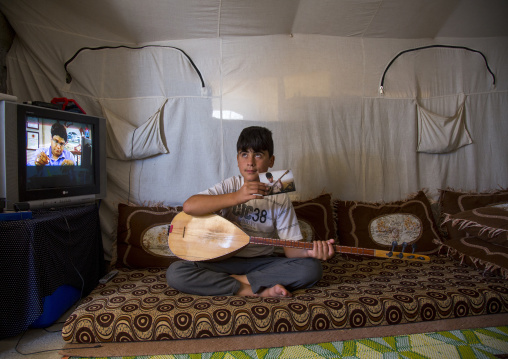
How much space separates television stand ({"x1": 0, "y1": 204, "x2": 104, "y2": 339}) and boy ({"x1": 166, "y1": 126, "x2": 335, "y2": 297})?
578mm

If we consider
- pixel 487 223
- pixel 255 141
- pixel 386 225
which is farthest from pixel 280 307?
pixel 487 223

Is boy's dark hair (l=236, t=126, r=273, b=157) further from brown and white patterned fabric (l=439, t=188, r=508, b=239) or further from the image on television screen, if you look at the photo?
brown and white patterned fabric (l=439, t=188, r=508, b=239)

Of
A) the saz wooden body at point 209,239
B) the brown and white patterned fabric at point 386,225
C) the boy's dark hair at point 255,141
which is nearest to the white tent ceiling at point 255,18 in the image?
the boy's dark hair at point 255,141

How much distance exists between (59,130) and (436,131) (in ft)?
9.06

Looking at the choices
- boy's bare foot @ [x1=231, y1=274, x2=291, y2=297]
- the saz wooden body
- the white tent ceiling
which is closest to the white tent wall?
the white tent ceiling

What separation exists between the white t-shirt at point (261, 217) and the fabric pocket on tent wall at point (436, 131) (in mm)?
1499

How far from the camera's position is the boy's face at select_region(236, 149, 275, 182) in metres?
1.81

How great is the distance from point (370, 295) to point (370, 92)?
1728 millimetres

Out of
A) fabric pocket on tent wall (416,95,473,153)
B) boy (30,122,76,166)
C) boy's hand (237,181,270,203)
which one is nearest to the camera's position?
boy's hand (237,181,270,203)

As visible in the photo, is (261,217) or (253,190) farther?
(261,217)

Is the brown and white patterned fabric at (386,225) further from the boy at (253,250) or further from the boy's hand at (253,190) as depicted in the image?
the boy's hand at (253,190)

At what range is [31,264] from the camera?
155cm

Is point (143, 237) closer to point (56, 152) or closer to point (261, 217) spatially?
point (56, 152)

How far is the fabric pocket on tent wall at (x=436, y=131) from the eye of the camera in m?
2.68
